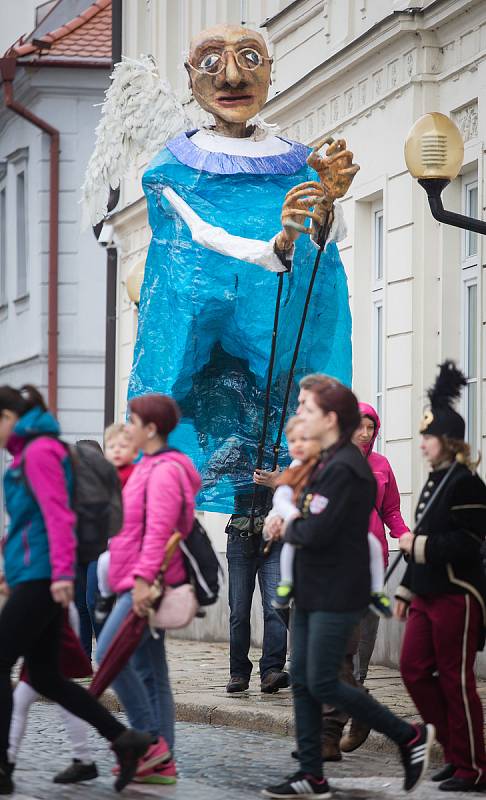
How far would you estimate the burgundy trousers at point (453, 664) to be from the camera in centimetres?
757

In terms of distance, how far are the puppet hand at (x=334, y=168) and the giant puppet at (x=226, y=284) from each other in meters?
0.48

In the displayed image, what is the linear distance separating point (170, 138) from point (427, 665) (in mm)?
4323

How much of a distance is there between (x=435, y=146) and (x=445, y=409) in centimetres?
280

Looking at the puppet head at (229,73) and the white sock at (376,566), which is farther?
the puppet head at (229,73)

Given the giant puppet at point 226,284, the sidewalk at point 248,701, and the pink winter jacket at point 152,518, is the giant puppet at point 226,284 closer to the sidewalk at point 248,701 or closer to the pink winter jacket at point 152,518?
the sidewalk at point 248,701

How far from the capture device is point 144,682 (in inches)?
307

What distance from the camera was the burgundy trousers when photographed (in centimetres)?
757

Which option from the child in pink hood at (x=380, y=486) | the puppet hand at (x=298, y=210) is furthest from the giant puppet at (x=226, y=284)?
the child in pink hood at (x=380, y=486)

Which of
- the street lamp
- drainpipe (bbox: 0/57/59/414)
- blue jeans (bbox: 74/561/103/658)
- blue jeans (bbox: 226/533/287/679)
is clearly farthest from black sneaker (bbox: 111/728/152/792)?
drainpipe (bbox: 0/57/59/414)

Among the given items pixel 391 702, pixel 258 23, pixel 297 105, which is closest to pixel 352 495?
pixel 391 702

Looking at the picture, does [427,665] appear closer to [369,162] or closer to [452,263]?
[452,263]

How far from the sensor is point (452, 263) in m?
12.9

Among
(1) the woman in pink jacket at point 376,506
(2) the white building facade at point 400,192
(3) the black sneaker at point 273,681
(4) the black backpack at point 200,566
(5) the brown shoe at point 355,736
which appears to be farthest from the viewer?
(2) the white building facade at point 400,192

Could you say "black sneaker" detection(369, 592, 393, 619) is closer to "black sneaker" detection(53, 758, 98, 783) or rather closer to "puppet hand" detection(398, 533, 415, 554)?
"puppet hand" detection(398, 533, 415, 554)
